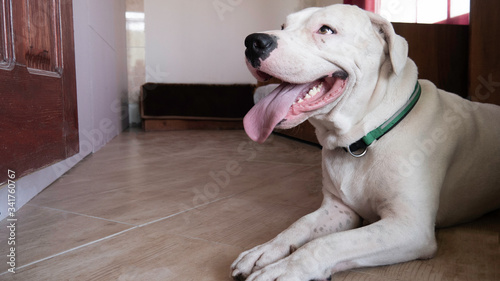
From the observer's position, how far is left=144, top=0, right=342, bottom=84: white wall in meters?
6.66

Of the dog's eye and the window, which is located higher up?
the window

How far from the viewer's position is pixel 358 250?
1.09m

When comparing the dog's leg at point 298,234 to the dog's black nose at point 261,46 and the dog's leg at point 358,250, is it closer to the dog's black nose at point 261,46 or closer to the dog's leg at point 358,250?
the dog's leg at point 358,250

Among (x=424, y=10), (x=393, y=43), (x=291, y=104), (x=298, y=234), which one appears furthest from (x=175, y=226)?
(x=424, y=10)

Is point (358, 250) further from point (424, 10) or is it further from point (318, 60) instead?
point (424, 10)

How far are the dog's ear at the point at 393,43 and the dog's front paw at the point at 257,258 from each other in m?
0.61

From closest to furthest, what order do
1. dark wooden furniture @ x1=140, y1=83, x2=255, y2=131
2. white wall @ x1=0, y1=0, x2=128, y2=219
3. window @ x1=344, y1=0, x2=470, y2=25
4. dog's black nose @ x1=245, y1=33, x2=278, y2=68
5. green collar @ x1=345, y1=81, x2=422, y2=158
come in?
1. dog's black nose @ x1=245, y1=33, x2=278, y2=68
2. green collar @ x1=345, y1=81, x2=422, y2=158
3. white wall @ x1=0, y1=0, x2=128, y2=219
4. window @ x1=344, y1=0, x2=470, y2=25
5. dark wooden furniture @ x1=140, y1=83, x2=255, y2=131

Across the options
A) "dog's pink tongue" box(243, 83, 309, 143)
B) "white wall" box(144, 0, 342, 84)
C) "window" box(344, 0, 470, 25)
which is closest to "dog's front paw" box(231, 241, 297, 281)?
"dog's pink tongue" box(243, 83, 309, 143)

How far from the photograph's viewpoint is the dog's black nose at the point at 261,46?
1.17m

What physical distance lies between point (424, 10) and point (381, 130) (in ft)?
11.4

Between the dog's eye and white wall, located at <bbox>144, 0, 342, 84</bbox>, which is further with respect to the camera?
white wall, located at <bbox>144, 0, 342, 84</bbox>

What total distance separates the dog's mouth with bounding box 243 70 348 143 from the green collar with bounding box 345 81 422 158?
174 millimetres

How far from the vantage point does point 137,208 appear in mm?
1761

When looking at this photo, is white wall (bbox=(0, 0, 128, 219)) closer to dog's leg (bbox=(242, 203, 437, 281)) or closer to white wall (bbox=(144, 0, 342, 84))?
dog's leg (bbox=(242, 203, 437, 281))
